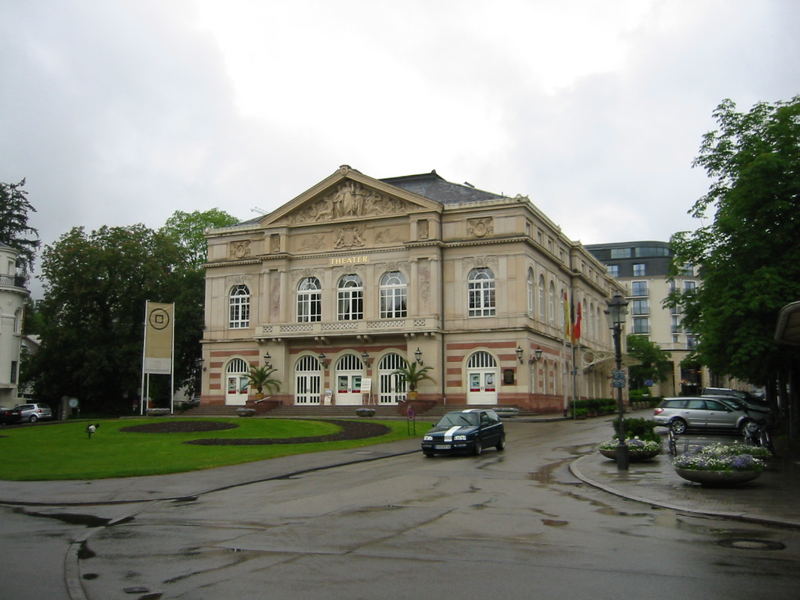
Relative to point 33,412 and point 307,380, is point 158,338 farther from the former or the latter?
point 33,412

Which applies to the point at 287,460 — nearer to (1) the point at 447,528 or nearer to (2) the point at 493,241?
(1) the point at 447,528

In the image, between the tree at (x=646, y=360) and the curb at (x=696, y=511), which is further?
the tree at (x=646, y=360)

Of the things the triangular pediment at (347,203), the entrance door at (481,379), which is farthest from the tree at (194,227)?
the entrance door at (481,379)

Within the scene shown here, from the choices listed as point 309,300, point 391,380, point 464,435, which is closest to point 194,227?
point 309,300

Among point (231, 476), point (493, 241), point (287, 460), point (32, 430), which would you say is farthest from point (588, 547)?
point (493, 241)

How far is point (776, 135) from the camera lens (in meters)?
28.1

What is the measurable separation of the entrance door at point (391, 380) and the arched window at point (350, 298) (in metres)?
3.96

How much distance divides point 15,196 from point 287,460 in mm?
57380

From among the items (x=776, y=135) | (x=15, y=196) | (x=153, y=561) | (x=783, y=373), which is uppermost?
(x=15, y=196)

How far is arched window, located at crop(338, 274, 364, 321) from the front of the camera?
184 ft

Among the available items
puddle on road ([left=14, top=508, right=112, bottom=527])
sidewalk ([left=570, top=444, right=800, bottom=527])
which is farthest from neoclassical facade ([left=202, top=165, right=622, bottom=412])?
puddle on road ([left=14, top=508, right=112, bottom=527])

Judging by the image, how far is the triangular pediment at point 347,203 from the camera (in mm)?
54875

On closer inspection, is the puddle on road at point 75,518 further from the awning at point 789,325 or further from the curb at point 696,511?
the awning at point 789,325

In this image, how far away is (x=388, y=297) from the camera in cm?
5534
